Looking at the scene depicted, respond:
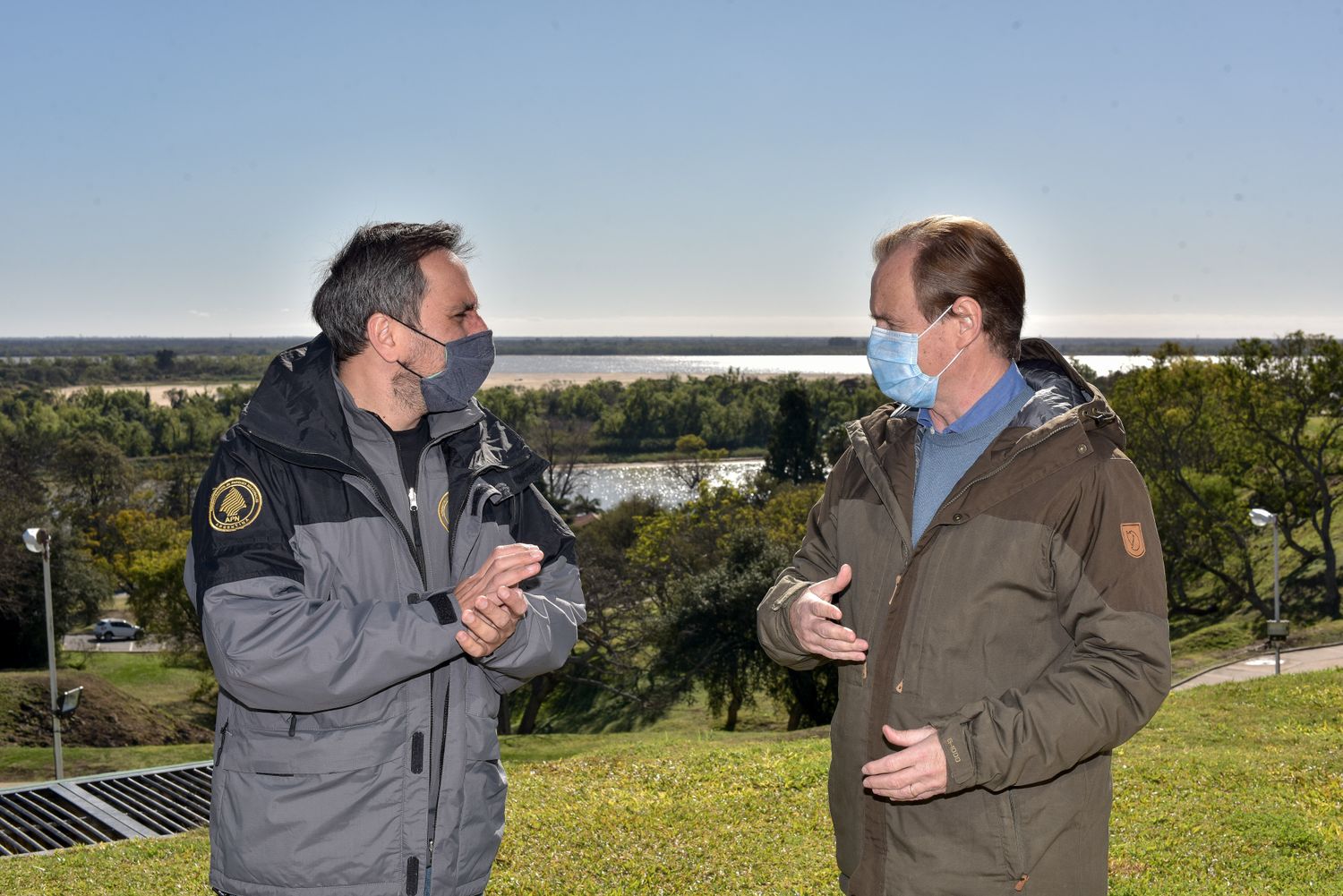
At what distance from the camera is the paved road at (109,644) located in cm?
4650

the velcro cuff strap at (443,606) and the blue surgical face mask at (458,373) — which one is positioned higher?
the blue surgical face mask at (458,373)

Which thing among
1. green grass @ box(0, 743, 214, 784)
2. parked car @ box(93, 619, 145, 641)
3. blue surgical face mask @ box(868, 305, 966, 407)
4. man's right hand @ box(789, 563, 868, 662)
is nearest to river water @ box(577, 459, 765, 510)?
parked car @ box(93, 619, 145, 641)

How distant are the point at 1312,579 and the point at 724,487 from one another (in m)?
20.6

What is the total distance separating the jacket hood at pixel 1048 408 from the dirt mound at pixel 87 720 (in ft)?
84.3

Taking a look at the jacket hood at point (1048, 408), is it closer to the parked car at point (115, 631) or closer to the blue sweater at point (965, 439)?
the blue sweater at point (965, 439)

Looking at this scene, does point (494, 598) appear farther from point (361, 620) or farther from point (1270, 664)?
point (1270, 664)

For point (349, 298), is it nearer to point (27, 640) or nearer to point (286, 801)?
point (286, 801)

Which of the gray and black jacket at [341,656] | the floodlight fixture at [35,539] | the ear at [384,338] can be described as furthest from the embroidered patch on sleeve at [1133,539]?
the floodlight fixture at [35,539]

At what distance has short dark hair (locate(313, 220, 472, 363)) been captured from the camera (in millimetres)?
3229

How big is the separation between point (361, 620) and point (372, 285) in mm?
1077

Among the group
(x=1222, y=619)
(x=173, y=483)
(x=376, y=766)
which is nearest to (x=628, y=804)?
(x=376, y=766)

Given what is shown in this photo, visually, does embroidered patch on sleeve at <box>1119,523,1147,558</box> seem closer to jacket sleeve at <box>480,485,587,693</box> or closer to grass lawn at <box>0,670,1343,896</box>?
jacket sleeve at <box>480,485,587,693</box>

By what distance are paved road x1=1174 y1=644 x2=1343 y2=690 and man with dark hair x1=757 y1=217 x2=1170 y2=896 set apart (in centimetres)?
2280

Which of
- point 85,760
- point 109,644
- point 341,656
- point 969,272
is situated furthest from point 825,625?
point 109,644
